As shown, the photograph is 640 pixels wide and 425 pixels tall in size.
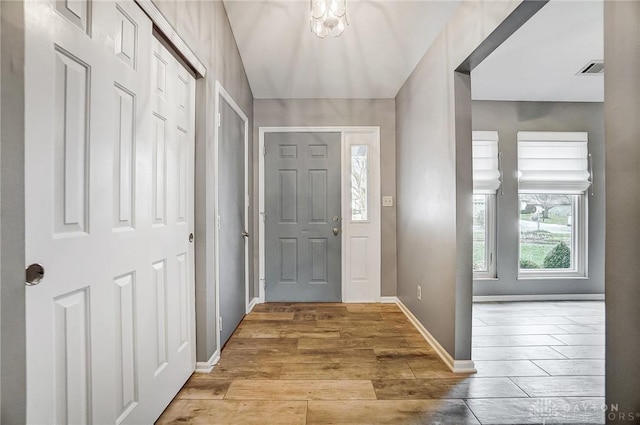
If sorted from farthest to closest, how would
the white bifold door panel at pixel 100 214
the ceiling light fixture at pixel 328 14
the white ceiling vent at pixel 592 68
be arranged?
the white ceiling vent at pixel 592 68
the ceiling light fixture at pixel 328 14
the white bifold door panel at pixel 100 214

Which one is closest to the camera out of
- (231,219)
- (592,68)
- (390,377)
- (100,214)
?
(100,214)

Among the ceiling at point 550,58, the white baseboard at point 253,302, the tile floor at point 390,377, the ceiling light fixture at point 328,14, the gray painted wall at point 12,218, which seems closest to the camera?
the gray painted wall at point 12,218

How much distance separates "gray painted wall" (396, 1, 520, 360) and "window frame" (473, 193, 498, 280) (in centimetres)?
126

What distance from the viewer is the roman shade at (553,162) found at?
3672 millimetres

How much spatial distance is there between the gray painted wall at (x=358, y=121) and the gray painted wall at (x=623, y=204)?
257 cm

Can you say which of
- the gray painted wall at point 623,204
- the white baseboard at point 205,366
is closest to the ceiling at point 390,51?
the gray painted wall at point 623,204

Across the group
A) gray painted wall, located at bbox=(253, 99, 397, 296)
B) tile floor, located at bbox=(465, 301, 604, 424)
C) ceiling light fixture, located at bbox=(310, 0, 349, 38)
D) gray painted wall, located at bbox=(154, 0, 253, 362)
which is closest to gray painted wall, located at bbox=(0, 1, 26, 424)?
gray painted wall, located at bbox=(154, 0, 253, 362)

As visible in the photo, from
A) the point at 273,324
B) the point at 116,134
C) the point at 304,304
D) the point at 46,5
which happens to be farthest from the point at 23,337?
the point at 304,304

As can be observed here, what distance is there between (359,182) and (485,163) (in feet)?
4.97

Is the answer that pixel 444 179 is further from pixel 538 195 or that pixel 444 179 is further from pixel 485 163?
pixel 538 195

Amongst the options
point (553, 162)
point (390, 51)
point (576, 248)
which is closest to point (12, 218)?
point (390, 51)

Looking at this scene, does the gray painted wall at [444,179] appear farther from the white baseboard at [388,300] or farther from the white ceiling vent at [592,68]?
the white ceiling vent at [592,68]

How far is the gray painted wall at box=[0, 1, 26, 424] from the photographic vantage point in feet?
2.62

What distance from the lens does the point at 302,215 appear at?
142 inches
